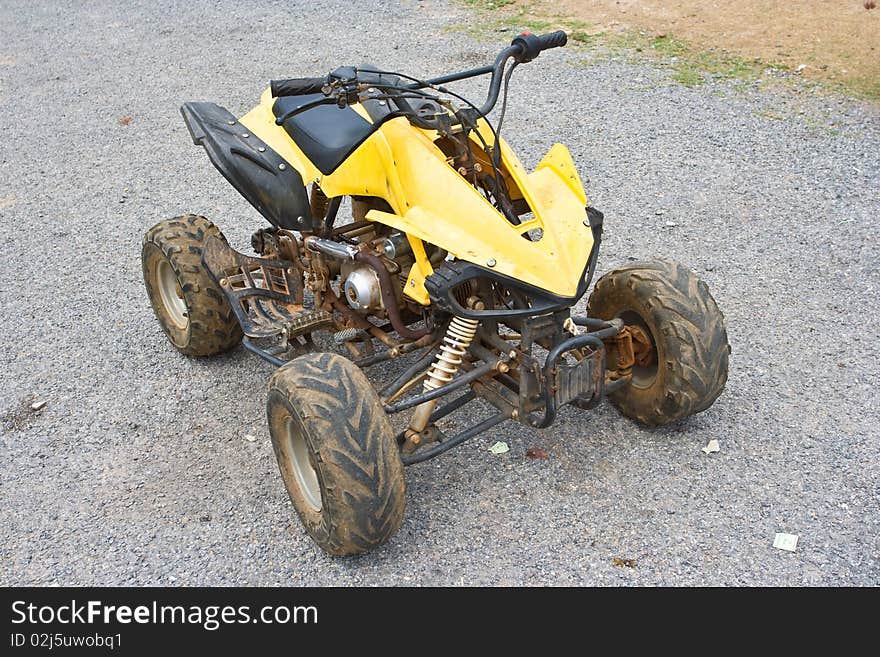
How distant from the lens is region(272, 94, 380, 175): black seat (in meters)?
3.88

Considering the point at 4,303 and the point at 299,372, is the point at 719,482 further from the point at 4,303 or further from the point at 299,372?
the point at 4,303

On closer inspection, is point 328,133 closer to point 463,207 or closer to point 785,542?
point 463,207

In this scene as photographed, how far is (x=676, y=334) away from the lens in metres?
3.93

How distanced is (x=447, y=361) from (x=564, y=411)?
0.92 m

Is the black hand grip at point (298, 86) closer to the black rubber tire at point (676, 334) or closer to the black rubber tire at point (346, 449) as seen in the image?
the black rubber tire at point (346, 449)

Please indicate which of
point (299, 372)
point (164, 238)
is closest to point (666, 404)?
point (299, 372)

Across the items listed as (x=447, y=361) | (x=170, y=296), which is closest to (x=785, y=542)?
(x=447, y=361)

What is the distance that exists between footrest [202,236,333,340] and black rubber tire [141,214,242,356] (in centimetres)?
10

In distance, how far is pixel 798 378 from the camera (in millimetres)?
4695

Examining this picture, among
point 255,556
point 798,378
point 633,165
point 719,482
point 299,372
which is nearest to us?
point 299,372

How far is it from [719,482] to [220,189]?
191 inches

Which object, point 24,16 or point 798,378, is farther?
point 24,16

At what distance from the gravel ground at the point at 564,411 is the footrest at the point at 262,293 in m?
0.51

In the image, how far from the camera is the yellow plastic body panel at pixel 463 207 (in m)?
3.50
